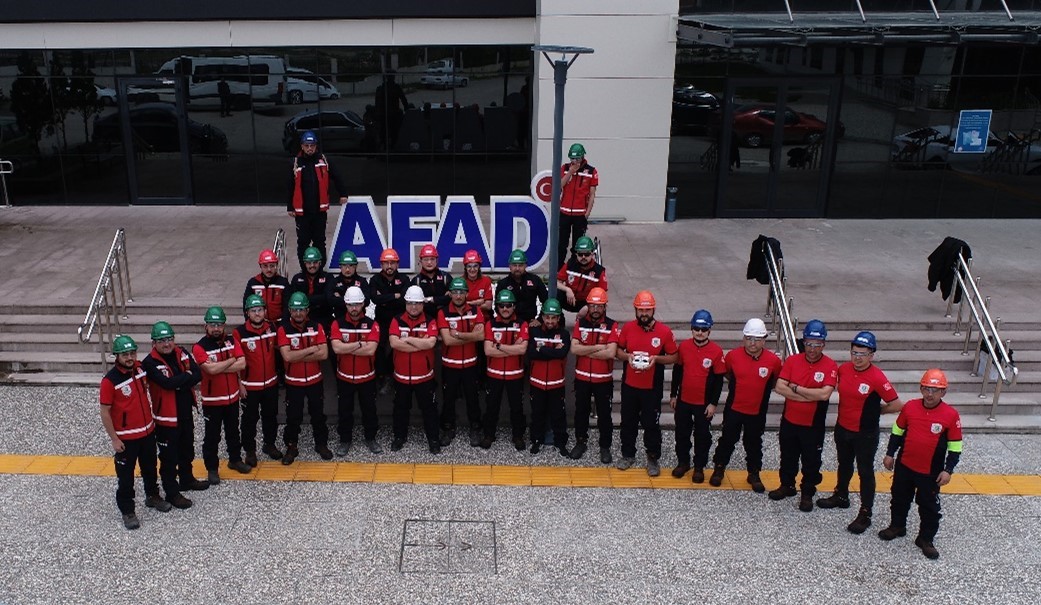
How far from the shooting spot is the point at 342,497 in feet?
27.0

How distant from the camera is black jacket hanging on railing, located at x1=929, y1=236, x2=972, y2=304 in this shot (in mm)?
11102

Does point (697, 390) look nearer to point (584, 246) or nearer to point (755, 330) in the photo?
point (755, 330)

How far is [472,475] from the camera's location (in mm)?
8734

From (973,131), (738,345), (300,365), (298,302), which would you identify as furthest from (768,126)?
(300,365)

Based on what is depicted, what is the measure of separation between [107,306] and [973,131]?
16306 millimetres

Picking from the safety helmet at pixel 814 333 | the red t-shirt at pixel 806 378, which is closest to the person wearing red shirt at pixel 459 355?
the red t-shirt at pixel 806 378

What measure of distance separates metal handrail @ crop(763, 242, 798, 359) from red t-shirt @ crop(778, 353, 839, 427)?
1804 millimetres

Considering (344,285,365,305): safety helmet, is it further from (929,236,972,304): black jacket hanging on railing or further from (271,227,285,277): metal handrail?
(929,236,972,304): black jacket hanging on railing

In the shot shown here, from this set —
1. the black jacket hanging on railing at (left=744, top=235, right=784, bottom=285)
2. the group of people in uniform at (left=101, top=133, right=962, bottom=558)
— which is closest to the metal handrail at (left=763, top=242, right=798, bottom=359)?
the black jacket hanging on railing at (left=744, top=235, right=784, bottom=285)

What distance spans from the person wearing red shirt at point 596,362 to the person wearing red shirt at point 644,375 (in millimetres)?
153

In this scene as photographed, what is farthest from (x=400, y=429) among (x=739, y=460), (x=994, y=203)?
(x=994, y=203)

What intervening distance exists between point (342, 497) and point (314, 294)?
2556 mm

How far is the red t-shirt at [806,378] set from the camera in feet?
25.7

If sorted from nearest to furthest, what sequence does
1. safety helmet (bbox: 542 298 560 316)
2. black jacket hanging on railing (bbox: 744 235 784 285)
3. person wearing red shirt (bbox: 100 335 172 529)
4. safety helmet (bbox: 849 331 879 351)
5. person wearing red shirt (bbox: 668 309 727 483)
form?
person wearing red shirt (bbox: 100 335 172 529), safety helmet (bbox: 849 331 879 351), person wearing red shirt (bbox: 668 309 727 483), safety helmet (bbox: 542 298 560 316), black jacket hanging on railing (bbox: 744 235 784 285)
